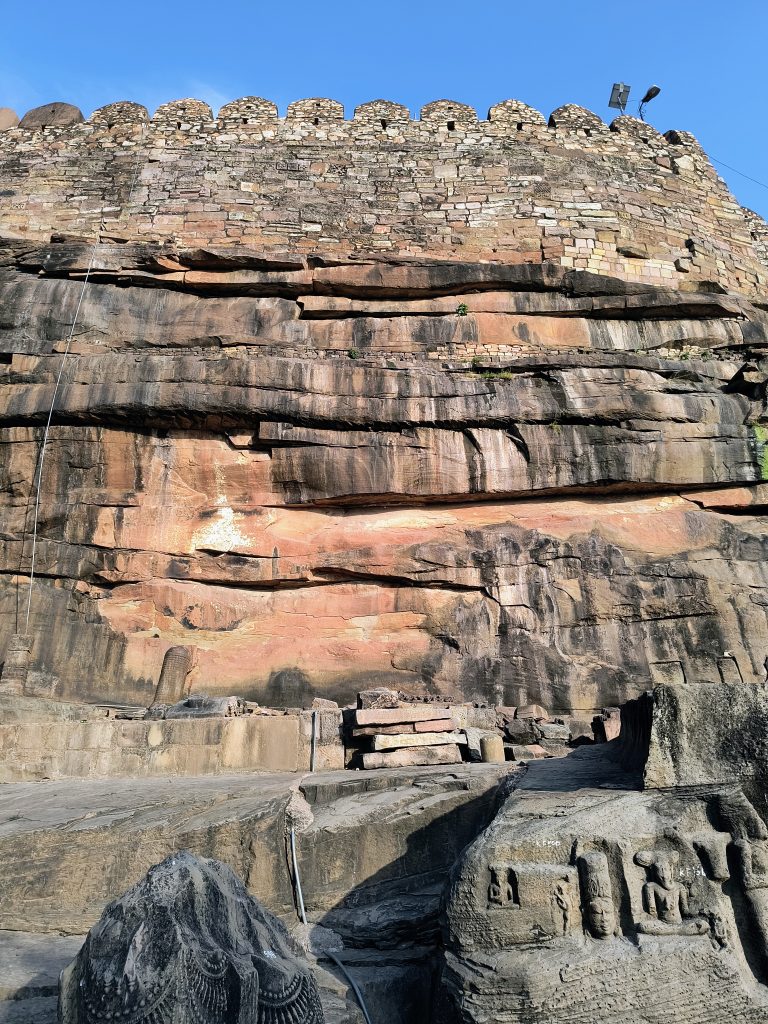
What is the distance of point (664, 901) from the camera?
4242mm

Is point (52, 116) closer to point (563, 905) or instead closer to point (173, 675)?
point (173, 675)

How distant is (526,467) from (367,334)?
4525 millimetres

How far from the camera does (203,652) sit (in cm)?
1198

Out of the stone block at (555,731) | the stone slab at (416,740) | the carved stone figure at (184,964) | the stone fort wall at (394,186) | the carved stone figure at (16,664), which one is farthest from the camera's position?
the stone fort wall at (394,186)

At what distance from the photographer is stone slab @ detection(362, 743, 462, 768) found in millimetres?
8867

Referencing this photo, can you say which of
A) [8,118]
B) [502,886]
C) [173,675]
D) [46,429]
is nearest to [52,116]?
[8,118]

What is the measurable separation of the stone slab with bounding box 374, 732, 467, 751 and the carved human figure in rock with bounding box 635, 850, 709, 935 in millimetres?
4904

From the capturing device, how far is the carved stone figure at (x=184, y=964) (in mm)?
3115

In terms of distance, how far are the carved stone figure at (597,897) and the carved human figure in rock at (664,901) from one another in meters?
0.16

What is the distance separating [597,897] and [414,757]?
16.0ft

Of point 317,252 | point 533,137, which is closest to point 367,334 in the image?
point 317,252

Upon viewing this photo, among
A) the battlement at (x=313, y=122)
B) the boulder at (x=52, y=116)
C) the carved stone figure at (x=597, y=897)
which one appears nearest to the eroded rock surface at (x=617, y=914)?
the carved stone figure at (x=597, y=897)

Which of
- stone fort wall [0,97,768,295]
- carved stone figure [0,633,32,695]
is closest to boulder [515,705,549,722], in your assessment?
carved stone figure [0,633,32,695]

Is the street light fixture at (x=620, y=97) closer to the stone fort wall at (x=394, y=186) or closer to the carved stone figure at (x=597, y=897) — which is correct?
the stone fort wall at (x=394, y=186)
